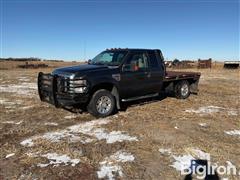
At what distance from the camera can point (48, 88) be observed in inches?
300

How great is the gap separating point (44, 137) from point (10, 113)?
293cm

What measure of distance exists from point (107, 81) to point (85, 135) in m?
2.03

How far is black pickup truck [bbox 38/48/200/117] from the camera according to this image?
283 inches

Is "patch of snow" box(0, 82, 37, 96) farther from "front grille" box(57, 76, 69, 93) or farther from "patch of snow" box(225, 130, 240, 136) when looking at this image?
"patch of snow" box(225, 130, 240, 136)

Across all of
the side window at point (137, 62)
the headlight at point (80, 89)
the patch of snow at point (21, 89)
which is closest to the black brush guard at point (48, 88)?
the headlight at point (80, 89)

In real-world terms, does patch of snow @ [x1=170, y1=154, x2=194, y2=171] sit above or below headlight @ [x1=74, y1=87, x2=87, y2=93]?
below

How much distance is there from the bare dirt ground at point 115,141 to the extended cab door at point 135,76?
61 cm

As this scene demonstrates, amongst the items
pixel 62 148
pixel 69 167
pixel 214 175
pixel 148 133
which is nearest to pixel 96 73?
pixel 148 133

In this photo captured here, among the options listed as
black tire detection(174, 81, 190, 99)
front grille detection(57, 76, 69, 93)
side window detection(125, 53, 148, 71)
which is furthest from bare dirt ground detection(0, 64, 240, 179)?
black tire detection(174, 81, 190, 99)

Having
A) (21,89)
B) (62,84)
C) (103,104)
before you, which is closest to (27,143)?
(62,84)

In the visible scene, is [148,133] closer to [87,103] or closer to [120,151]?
[120,151]

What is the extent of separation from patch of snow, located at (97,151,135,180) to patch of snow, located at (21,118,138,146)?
2.56 ft

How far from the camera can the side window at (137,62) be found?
8.40 m

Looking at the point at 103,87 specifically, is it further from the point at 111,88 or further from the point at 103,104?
the point at 103,104
